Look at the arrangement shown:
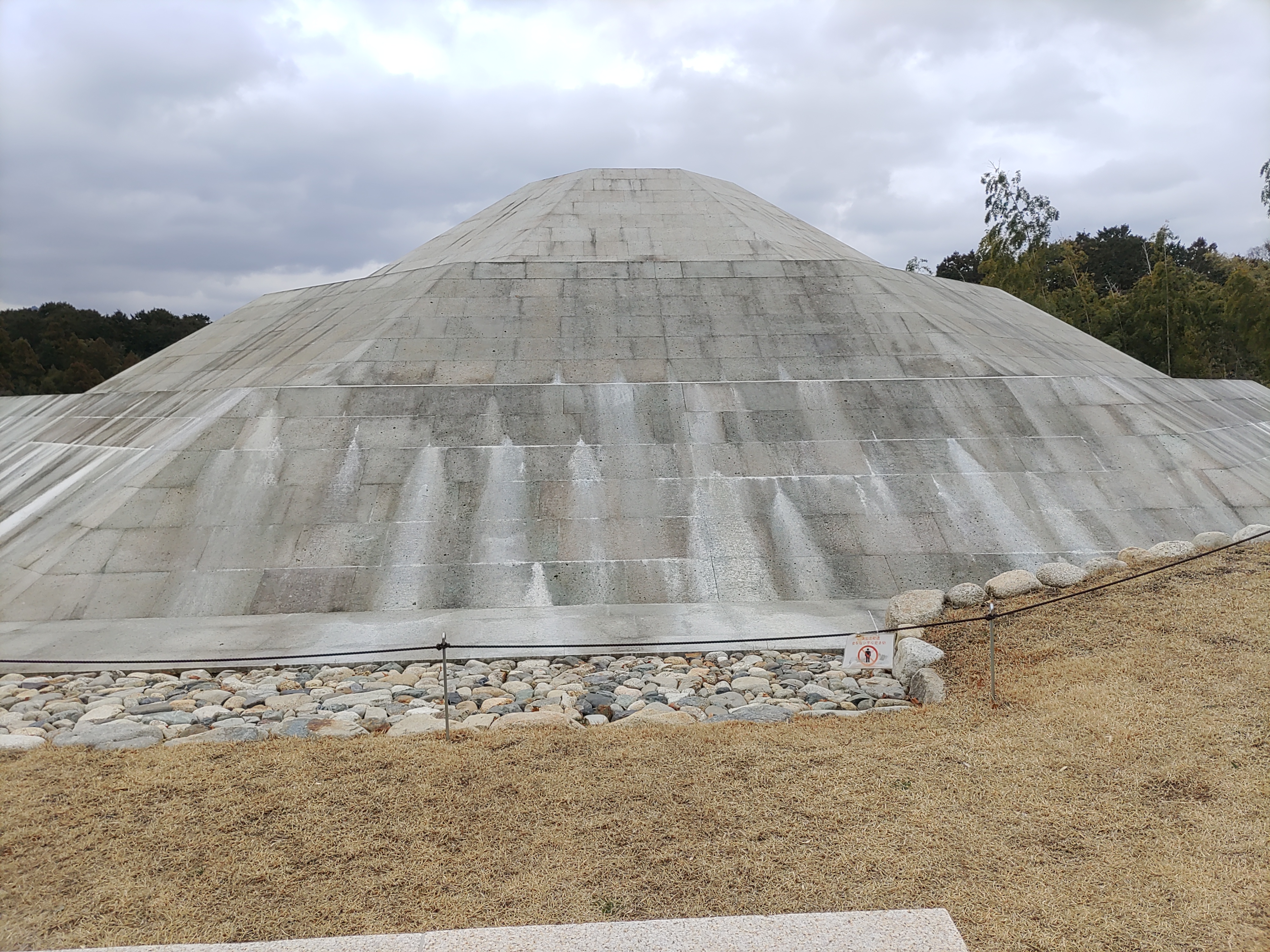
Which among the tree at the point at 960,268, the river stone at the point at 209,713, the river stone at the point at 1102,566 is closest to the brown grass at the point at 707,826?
the river stone at the point at 209,713

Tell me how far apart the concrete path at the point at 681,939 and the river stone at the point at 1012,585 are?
642 cm

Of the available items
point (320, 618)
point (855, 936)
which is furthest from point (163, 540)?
point (855, 936)

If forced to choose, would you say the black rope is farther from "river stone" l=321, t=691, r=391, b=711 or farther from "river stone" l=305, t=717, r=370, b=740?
"river stone" l=305, t=717, r=370, b=740

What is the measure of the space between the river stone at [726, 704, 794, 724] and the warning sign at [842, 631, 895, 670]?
1030 mm

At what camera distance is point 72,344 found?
49.4 meters

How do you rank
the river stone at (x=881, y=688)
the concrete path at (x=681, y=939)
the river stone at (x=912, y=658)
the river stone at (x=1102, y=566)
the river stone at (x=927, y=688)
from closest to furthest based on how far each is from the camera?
1. the concrete path at (x=681, y=939)
2. the river stone at (x=927, y=688)
3. the river stone at (x=881, y=688)
4. the river stone at (x=912, y=658)
5. the river stone at (x=1102, y=566)

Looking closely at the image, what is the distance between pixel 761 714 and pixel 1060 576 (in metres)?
4.79

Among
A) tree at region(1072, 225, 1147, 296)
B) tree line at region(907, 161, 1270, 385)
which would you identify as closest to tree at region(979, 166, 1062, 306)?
tree line at region(907, 161, 1270, 385)

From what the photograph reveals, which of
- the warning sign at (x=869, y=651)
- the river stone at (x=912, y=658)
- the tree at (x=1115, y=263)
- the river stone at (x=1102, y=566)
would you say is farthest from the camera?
the tree at (x=1115, y=263)

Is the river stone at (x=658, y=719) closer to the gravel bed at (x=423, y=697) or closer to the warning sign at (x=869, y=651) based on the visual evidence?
the gravel bed at (x=423, y=697)

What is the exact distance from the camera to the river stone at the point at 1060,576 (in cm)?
995

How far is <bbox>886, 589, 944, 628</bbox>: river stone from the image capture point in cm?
966

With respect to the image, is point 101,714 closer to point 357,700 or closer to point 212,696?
point 212,696

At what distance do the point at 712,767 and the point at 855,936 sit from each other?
217 centimetres
